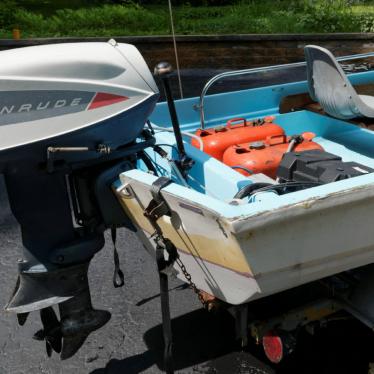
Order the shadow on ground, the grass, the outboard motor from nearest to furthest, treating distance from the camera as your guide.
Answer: the outboard motor, the shadow on ground, the grass

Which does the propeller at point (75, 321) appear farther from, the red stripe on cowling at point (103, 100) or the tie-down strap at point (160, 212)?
the red stripe on cowling at point (103, 100)

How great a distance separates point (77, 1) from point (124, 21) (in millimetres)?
3811

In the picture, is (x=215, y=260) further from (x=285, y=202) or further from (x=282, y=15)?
(x=282, y=15)

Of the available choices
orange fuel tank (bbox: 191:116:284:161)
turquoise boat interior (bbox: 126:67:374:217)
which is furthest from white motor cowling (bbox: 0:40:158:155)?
orange fuel tank (bbox: 191:116:284:161)

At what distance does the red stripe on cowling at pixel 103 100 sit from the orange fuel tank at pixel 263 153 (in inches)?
→ 29.2

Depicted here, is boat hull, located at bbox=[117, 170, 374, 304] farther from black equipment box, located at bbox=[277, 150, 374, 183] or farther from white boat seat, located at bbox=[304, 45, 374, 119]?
white boat seat, located at bbox=[304, 45, 374, 119]

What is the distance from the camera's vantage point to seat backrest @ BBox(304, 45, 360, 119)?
2602mm

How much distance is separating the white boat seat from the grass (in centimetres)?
733

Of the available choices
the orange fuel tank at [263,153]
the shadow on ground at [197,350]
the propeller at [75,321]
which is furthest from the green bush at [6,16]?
the propeller at [75,321]

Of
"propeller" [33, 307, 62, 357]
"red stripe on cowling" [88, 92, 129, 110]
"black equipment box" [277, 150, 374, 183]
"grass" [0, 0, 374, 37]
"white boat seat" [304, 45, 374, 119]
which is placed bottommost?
"propeller" [33, 307, 62, 357]

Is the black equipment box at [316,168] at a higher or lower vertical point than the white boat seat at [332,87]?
lower

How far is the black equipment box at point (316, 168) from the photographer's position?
2016 mm

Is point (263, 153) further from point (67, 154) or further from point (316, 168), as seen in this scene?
point (67, 154)

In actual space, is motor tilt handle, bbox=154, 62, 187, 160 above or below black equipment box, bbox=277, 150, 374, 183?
above
